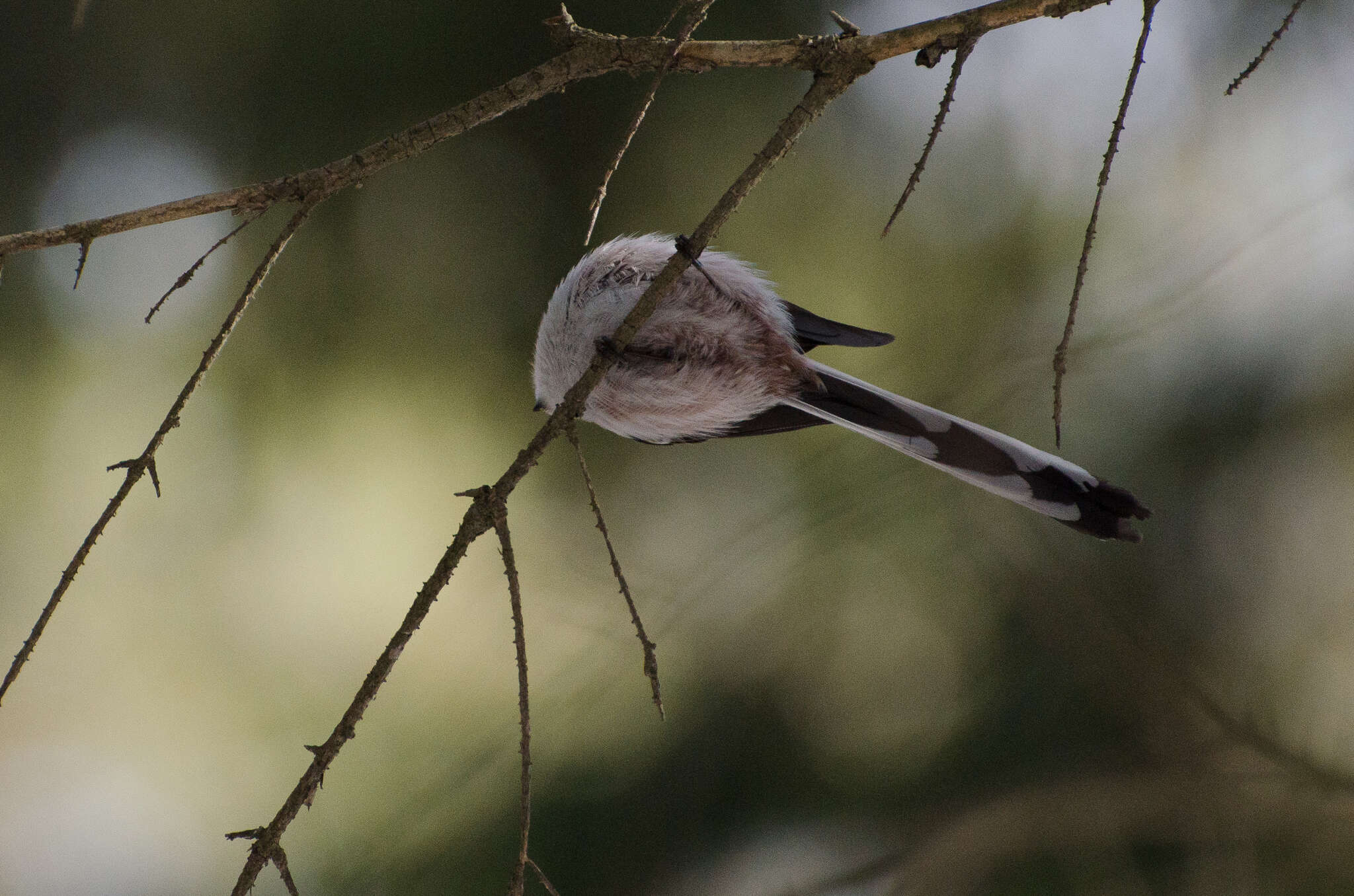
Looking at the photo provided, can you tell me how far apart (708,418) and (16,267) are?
1.62 meters

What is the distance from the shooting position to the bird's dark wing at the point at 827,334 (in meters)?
1.34

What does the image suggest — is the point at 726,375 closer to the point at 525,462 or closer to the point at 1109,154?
the point at 525,462

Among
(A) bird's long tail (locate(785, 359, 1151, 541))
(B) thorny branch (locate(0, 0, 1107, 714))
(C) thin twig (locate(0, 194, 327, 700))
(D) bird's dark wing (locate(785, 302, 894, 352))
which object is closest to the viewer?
(C) thin twig (locate(0, 194, 327, 700))

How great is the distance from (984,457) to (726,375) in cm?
36

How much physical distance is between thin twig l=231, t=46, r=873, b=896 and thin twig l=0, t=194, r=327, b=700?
0.72 ft

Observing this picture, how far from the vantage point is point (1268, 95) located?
1.91 m

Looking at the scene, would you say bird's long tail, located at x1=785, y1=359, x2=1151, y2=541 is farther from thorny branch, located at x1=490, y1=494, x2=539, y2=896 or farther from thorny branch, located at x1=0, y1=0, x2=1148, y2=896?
thorny branch, located at x1=490, y1=494, x2=539, y2=896

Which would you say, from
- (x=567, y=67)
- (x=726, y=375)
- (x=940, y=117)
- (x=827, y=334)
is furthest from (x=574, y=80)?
(x=827, y=334)

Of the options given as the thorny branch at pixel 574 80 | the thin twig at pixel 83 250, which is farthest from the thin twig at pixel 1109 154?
the thin twig at pixel 83 250

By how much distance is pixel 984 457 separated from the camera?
1.16m

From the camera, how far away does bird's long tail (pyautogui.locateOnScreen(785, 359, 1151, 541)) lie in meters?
1.10

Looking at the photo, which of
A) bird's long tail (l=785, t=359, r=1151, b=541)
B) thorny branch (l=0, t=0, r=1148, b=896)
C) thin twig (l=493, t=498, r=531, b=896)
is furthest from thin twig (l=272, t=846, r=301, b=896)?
bird's long tail (l=785, t=359, r=1151, b=541)

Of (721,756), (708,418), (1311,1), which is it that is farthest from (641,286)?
(1311,1)

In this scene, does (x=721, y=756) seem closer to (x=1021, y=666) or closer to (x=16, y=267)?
(x=1021, y=666)
